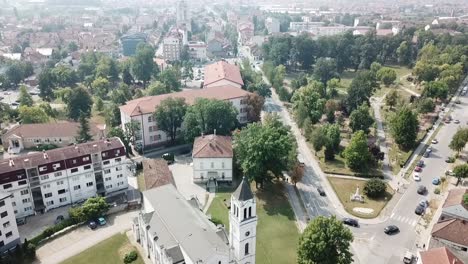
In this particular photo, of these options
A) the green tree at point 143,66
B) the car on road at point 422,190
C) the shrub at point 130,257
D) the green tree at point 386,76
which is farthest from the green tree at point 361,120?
the green tree at point 143,66

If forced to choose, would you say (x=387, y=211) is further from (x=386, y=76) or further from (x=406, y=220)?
(x=386, y=76)

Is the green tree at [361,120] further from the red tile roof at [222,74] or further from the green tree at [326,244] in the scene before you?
the green tree at [326,244]

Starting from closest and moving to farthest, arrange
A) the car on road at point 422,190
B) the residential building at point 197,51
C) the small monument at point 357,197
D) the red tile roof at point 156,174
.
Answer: the red tile roof at point 156,174
the small monument at point 357,197
the car on road at point 422,190
the residential building at point 197,51

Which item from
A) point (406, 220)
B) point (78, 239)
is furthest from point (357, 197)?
point (78, 239)

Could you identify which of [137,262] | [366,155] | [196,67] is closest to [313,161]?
[366,155]

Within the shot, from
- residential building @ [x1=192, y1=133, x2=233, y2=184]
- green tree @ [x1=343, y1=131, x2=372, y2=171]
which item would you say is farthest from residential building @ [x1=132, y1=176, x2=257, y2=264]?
green tree @ [x1=343, y1=131, x2=372, y2=171]
